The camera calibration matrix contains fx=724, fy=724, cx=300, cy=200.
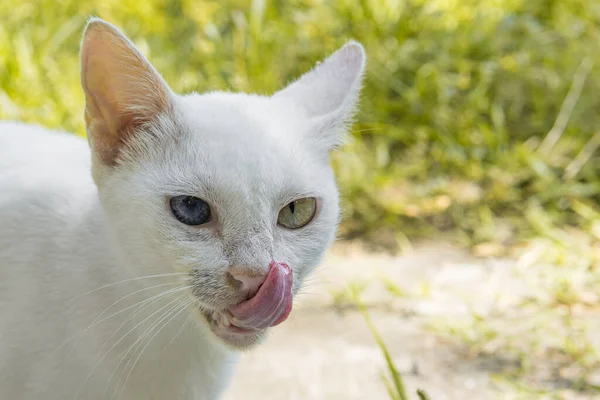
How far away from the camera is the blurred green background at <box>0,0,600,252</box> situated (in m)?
3.42

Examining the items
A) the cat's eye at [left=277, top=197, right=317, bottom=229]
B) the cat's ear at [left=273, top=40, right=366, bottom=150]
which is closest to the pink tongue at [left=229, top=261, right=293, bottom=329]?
the cat's eye at [left=277, top=197, right=317, bottom=229]

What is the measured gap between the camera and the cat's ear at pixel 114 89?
142cm

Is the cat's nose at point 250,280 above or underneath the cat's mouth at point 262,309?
above

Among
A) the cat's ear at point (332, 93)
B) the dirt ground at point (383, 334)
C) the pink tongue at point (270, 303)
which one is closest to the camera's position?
the pink tongue at point (270, 303)

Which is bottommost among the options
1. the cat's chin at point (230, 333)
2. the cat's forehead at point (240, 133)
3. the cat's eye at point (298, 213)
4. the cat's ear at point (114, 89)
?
the cat's chin at point (230, 333)

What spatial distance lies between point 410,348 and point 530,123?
5.91 ft

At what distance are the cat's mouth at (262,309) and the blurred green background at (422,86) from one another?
185 centimetres

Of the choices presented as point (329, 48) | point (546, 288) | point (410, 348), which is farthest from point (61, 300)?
point (329, 48)

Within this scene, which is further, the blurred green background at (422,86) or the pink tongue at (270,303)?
the blurred green background at (422,86)

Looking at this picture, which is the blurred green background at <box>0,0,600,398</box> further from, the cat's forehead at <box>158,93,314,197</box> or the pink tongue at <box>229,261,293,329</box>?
the pink tongue at <box>229,261,293,329</box>

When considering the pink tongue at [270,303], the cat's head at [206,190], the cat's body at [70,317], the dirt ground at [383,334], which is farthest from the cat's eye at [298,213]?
the dirt ground at [383,334]

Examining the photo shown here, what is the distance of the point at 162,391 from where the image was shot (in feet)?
5.26

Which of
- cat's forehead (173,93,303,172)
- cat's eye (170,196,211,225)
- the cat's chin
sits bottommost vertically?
the cat's chin

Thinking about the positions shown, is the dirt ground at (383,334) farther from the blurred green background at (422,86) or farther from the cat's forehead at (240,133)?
the cat's forehead at (240,133)
